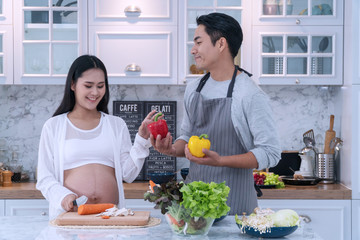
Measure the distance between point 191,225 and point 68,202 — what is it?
687 millimetres

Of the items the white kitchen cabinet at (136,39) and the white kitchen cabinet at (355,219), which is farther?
the white kitchen cabinet at (136,39)

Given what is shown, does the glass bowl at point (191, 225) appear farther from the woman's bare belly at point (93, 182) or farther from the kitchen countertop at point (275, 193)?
the kitchen countertop at point (275, 193)

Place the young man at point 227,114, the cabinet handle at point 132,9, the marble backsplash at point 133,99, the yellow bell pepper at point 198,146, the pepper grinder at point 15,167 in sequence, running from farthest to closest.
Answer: the marble backsplash at point 133,99 → the pepper grinder at point 15,167 → the cabinet handle at point 132,9 → the young man at point 227,114 → the yellow bell pepper at point 198,146

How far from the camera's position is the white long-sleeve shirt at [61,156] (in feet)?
8.61

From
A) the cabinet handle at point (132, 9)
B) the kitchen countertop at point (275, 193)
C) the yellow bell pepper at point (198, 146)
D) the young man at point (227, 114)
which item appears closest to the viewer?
the yellow bell pepper at point (198, 146)

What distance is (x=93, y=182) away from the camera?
2777 mm

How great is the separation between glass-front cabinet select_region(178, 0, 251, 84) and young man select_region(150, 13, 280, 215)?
1315mm

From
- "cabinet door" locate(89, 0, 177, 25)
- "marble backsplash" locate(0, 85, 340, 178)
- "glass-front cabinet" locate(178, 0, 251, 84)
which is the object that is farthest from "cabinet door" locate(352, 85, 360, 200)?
"cabinet door" locate(89, 0, 177, 25)

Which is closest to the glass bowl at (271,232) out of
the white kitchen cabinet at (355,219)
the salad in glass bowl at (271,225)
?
the salad in glass bowl at (271,225)

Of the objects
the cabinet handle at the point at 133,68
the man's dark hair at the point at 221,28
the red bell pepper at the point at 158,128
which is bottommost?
the red bell pepper at the point at 158,128

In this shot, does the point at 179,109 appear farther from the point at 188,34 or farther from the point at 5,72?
the point at 5,72

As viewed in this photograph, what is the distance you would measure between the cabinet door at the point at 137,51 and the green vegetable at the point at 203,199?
2193 millimetres

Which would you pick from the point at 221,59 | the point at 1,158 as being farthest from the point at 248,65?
the point at 1,158

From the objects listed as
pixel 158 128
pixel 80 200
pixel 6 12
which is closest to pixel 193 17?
pixel 6 12
